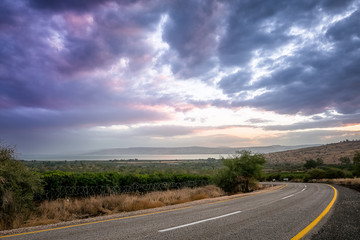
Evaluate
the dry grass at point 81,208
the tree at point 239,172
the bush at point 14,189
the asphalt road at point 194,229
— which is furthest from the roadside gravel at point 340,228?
the tree at point 239,172

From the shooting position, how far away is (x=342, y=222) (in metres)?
7.92

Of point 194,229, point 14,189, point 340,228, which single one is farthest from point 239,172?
point 14,189

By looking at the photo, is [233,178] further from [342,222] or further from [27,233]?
[27,233]

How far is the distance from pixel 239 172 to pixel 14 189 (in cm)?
2538

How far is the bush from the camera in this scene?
9023 mm

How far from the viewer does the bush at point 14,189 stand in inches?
355

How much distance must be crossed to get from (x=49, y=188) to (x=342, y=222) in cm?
1495

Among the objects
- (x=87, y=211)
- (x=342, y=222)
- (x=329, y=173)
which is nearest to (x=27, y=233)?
(x=87, y=211)

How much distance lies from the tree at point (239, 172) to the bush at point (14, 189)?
76.5 feet

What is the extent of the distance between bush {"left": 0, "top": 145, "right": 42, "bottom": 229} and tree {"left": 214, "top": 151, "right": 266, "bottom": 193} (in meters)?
23.3

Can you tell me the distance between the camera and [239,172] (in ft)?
99.6

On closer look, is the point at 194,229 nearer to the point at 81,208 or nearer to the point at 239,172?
the point at 81,208

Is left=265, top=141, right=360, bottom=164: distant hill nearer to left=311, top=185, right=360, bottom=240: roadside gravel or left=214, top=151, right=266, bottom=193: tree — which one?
left=214, top=151, right=266, bottom=193: tree

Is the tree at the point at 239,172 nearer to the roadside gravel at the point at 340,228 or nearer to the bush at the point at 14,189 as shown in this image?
the roadside gravel at the point at 340,228
